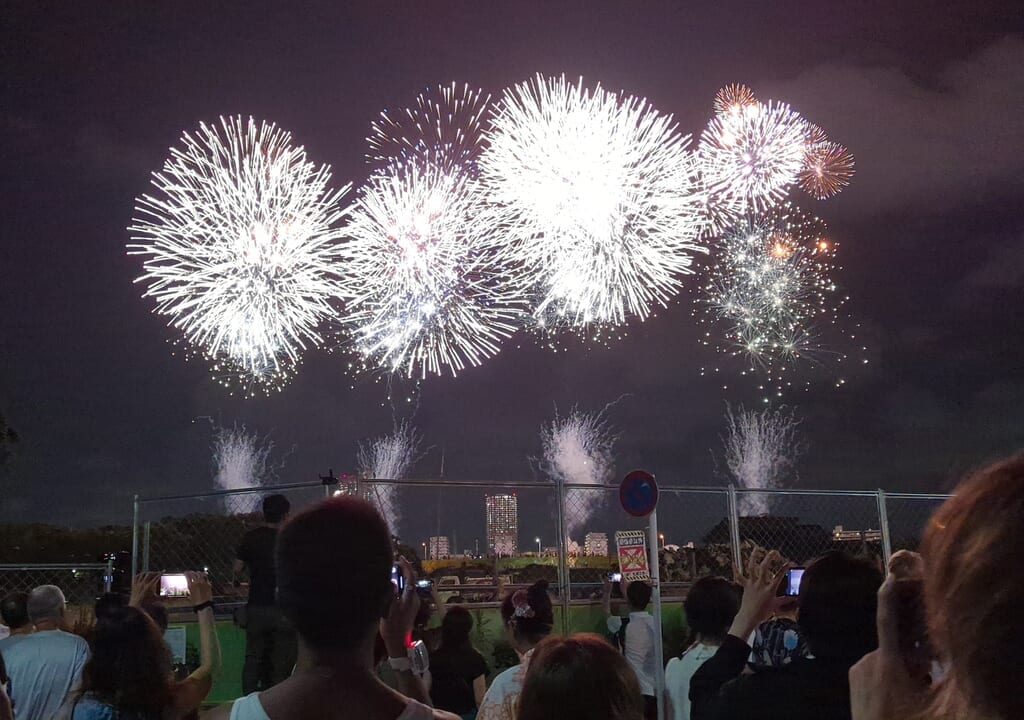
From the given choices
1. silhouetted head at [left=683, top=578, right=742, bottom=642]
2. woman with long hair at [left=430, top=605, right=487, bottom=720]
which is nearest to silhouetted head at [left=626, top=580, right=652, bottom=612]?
woman with long hair at [left=430, top=605, right=487, bottom=720]

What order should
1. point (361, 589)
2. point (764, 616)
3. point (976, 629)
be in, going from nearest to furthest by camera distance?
point (976, 629) < point (361, 589) < point (764, 616)

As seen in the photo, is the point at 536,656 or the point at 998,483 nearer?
the point at 998,483

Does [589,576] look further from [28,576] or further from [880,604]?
[880,604]

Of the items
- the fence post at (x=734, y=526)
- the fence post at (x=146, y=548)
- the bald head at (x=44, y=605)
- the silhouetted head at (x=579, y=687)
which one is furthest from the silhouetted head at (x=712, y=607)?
the fence post at (x=146, y=548)

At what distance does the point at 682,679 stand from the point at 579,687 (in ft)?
11.3

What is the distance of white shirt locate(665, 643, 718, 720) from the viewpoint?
234 inches

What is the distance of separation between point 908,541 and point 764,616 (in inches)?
364

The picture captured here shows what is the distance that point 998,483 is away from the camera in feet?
4.60

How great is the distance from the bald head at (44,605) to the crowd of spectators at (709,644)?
1.25 meters

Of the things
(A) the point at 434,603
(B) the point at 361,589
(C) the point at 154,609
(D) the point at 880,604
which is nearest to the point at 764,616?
(D) the point at 880,604

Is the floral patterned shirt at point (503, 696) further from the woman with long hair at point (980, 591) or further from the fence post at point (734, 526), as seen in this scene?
the fence post at point (734, 526)

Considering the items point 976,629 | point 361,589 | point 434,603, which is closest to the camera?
point 976,629

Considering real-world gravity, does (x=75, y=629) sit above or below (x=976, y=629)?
below

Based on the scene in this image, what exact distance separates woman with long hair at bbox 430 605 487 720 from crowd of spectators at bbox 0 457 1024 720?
1.85m
